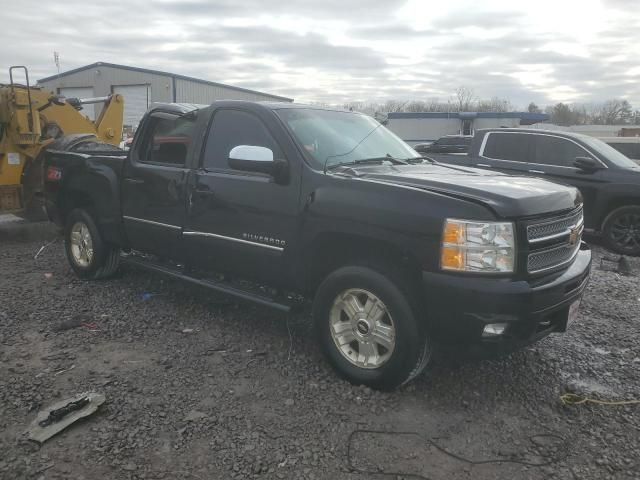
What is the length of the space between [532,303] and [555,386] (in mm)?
1023

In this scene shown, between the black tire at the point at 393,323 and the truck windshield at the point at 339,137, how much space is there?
0.89 meters

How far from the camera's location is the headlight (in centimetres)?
308

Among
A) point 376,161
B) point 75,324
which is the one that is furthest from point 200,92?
point 376,161

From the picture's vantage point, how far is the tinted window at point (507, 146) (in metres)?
8.66

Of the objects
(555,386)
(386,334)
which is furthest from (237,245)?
(555,386)

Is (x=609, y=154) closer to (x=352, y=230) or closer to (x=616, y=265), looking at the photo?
(x=616, y=265)

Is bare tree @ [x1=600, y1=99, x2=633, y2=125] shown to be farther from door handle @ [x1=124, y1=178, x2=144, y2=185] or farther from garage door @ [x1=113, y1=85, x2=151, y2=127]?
door handle @ [x1=124, y1=178, x2=144, y2=185]

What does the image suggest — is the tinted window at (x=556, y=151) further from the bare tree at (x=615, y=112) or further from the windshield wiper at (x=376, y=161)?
A: the bare tree at (x=615, y=112)

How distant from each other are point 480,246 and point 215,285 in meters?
2.36

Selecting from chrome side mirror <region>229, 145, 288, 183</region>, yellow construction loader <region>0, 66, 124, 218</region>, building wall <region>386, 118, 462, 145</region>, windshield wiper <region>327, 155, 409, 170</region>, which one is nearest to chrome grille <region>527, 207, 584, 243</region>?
windshield wiper <region>327, 155, 409, 170</region>

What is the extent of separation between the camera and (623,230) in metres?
8.06

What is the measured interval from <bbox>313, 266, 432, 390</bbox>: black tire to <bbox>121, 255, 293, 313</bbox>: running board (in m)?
0.41

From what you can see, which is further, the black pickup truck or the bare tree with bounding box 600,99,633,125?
the bare tree with bounding box 600,99,633,125

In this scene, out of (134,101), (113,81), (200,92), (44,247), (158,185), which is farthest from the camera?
(200,92)
